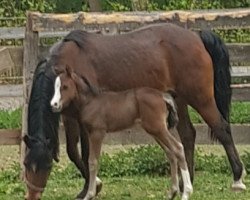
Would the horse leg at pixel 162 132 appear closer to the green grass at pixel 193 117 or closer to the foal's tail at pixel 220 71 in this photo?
the foal's tail at pixel 220 71

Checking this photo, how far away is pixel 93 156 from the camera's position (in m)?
7.84

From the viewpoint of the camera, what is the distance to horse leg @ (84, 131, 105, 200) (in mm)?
7820

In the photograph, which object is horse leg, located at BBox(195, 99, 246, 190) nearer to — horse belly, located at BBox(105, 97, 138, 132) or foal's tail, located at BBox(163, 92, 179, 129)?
foal's tail, located at BBox(163, 92, 179, 129)

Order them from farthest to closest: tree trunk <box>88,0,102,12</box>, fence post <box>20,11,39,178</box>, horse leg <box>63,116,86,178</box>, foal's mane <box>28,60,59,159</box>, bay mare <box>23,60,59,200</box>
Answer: tree trunk <box>88,0,102,12</box>
fence post <box>20,11,39,178</box>
horse leg <box>63,116,86,178</box>
foal's mane <box>28,60,59,159</box>
bay mare <box>23,60,59,200</box>

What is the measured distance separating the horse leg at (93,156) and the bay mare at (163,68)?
313 millimetres

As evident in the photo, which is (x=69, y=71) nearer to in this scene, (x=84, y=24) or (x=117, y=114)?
(x=117, y=114)

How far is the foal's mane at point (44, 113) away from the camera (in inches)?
306

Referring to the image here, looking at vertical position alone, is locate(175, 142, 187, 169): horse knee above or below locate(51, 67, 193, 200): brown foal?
below

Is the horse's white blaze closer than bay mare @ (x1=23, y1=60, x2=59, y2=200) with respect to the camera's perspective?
Yes

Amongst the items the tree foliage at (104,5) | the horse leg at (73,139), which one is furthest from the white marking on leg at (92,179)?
the tree foliage at (104,5)

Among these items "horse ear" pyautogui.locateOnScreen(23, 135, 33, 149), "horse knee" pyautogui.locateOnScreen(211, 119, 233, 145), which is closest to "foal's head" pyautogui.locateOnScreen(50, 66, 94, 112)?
"horse ear" pyautogui.locateOnScreen(23, 135, 33, 149)

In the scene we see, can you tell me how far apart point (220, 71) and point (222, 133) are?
642 millimetres

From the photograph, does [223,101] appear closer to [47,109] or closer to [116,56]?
[116,56]

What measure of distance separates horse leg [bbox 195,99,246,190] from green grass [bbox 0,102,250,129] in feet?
11.1
